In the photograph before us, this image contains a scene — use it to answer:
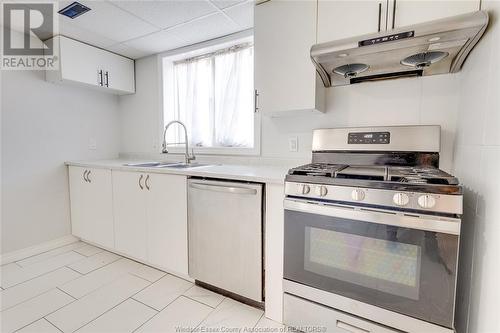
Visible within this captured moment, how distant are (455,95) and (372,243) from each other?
1.03 m

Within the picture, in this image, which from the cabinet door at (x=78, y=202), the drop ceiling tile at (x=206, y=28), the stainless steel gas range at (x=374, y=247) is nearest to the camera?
the stainless steel gas range at (x=374, y=247)

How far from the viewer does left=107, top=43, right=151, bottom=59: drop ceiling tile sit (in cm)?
246

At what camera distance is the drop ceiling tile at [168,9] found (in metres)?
1.72

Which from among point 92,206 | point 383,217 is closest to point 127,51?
point 92,206

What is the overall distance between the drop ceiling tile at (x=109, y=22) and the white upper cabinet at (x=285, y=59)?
104cm

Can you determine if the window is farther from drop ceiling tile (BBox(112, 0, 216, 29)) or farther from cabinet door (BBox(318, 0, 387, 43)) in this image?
cabinet door (BBox(318, 0, 387, 43))

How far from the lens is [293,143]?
74.4 inches

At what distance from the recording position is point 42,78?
7.62ft

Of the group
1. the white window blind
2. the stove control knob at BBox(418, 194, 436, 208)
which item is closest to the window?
the white window blind

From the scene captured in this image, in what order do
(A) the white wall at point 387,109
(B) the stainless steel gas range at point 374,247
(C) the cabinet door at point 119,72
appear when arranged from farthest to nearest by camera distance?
(C) the cabinet door at point 119,72, (A) the white wall at point 387,109, (B) the stainless steel gas range at point 374,247

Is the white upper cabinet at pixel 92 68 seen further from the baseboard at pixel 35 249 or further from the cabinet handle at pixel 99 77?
the baseboard at pixel 35 249

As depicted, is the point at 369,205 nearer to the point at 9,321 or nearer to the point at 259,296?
the point at 259,296

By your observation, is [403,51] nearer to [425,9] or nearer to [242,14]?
[425,9]

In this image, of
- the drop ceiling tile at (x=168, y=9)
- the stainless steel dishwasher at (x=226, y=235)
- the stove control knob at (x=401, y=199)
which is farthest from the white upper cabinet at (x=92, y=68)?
the stove control knob at (x=401, y=199)
